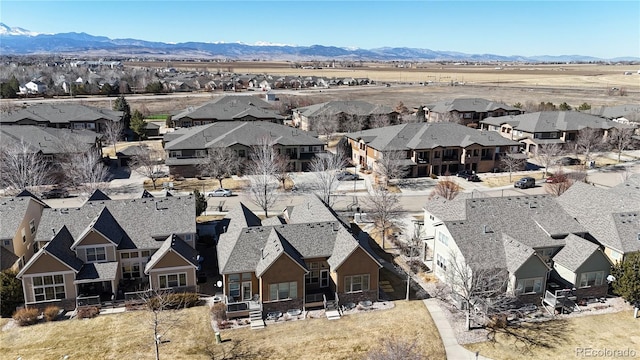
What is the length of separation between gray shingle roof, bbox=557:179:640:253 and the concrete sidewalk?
16.2m

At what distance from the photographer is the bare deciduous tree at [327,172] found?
58.3m

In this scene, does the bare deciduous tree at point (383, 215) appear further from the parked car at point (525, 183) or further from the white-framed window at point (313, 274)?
the parked car at point (525, 183)

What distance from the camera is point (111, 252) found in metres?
38.4

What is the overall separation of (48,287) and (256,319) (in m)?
16.2

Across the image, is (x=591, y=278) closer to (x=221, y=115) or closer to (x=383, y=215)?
(x=383, y=215)

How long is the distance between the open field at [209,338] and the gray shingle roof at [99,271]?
3.32 metres

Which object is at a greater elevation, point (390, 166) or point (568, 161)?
point (390, 166)

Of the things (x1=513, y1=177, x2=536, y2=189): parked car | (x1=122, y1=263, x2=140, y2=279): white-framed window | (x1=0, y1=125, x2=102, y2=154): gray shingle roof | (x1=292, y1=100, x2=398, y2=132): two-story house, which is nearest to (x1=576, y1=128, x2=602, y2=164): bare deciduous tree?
(x1=513, y1=177, x2=536, y2=189): parked car

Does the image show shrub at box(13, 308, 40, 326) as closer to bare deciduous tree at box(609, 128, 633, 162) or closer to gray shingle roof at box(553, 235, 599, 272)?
gray shingle roof at box(553, 235, 599, 272)

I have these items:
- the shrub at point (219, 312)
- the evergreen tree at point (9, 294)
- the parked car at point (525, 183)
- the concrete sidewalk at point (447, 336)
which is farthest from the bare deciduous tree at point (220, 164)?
the parked car at point (525, 183)

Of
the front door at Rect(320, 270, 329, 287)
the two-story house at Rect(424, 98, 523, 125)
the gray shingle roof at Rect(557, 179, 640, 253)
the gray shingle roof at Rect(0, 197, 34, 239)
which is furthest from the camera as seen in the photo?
the two-story house at Rect(424, 98, 523, 125)

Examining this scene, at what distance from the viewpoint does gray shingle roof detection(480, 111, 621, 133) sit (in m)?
90.2

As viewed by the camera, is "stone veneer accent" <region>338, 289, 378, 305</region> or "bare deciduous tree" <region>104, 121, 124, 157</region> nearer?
"stone veneer accent" <region>338, 289, 378, 305</region>

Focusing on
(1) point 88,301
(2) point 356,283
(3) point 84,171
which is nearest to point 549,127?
(2) point 356,283
